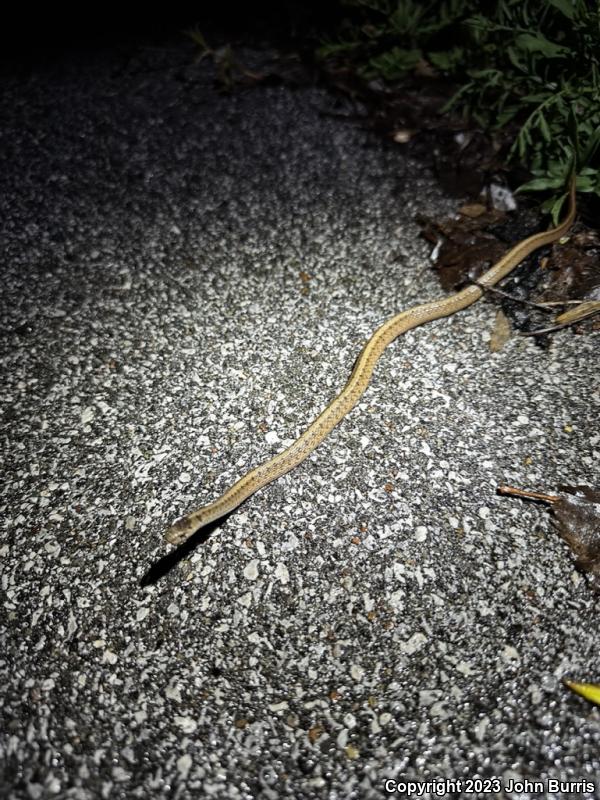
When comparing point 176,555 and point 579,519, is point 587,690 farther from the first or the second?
point 176,555

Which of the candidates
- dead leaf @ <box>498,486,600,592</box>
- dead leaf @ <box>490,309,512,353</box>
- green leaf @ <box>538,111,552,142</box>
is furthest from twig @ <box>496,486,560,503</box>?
green leaf @ <box>538,111,552,142</box>

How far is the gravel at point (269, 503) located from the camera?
6.32 feet

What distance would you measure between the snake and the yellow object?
1.34 metres

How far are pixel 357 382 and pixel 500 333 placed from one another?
34.5 inches

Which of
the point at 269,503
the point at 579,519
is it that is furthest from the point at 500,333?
the point at 269,503

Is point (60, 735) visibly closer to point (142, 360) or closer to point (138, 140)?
point (142, 360)

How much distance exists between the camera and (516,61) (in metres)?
3.42

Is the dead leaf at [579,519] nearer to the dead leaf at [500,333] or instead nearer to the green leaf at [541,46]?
the dead leaf at [500,333]

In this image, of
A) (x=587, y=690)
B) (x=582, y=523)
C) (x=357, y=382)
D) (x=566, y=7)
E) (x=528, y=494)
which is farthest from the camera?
(x=566, y=7)

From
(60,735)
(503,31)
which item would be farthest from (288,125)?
(60,735)

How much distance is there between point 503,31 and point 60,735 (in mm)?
4509

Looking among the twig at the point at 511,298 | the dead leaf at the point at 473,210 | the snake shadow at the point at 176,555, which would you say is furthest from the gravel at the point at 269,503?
the dead leaf at the point at 473,210

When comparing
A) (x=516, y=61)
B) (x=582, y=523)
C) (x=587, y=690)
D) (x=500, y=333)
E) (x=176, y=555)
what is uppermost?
(x=516, y=61)

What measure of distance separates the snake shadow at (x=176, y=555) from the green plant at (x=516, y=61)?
2542 mm
